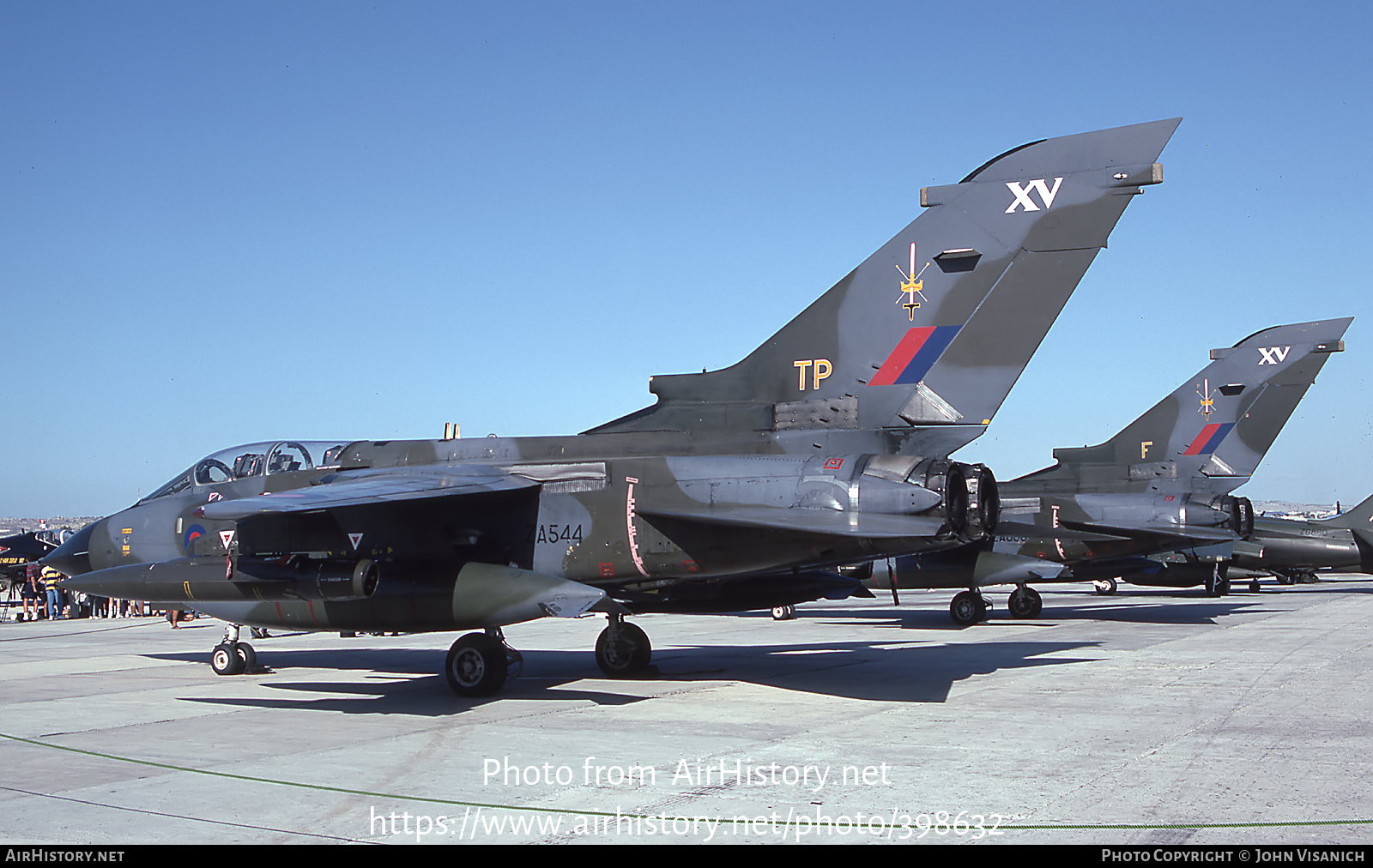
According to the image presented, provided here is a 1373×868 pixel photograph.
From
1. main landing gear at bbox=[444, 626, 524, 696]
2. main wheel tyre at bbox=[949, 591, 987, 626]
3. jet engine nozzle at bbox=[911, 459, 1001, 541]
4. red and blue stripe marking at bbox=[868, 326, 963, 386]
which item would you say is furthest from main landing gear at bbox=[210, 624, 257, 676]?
main wheel tyre at bbox=[949, 591, 987, 626]

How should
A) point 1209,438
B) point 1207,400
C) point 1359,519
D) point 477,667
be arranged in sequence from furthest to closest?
point 1359,519 < point 1207,400 < point 1209,438 < point 477,667

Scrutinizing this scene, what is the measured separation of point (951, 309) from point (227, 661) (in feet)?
33.3

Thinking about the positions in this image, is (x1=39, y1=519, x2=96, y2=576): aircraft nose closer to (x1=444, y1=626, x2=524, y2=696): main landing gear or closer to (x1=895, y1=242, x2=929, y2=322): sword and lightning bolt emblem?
(x1=444, y1=626, x2=524, y2=696): main landing gear

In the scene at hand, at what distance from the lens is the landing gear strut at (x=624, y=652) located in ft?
43.8

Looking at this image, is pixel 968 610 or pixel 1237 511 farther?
pixel 968 610

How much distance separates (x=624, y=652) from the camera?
43.8ft

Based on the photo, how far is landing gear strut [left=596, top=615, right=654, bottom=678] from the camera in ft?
43.8

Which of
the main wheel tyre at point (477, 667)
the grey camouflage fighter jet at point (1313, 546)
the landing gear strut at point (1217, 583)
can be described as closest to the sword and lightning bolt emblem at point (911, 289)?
the main wheel tyre at point (477, 667)

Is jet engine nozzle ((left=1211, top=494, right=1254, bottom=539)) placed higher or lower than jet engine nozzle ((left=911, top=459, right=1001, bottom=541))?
lower

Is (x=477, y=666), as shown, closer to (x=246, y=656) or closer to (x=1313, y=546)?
(x=246, y=656)

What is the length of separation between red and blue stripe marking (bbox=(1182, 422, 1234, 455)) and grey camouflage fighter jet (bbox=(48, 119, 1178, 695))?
16242 mm

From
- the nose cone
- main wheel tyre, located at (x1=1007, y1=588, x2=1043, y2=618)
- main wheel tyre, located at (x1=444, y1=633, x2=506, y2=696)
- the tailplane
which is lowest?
main wheel tyre, located at (x1=1007, y1=588, x2=1043, y2=618)

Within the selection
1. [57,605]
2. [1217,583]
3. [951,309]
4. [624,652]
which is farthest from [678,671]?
[57,605]

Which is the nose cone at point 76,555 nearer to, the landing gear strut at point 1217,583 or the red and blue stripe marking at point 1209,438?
the red and blue stripe marking at point 1209,438
